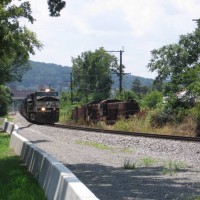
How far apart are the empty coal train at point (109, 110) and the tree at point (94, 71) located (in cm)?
8644

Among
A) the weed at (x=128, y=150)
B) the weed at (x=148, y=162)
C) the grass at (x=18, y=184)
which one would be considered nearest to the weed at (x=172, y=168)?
the weed at (x=148, y=162)

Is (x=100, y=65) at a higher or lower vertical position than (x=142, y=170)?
higher

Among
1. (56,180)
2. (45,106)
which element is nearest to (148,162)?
(56,180)

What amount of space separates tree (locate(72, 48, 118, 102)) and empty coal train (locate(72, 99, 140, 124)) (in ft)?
284

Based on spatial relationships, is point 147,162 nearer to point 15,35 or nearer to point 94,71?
point 15,35

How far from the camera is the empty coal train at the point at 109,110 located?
43581 mm

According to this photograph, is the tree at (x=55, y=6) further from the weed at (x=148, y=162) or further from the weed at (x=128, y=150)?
the weed at (x=128, y=150)

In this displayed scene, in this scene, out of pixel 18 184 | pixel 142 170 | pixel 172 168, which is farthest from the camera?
pixel 172 168

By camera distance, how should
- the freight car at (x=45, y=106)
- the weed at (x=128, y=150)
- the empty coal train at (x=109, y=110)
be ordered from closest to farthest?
the weed at (x=128, y=150) < the empty coal train at (x=109, y=110) < the freight car at (x=45, y=106)

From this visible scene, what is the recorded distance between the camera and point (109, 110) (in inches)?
1823

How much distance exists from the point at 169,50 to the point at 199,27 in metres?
11.5

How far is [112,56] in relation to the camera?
15075 cm

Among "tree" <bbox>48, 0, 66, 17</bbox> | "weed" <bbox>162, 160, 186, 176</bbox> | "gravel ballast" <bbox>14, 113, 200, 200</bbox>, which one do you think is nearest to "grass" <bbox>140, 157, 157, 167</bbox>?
"gravel ballast" <bbox>14, 113, 200, 200</bbox>

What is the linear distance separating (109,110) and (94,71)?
336 feet
